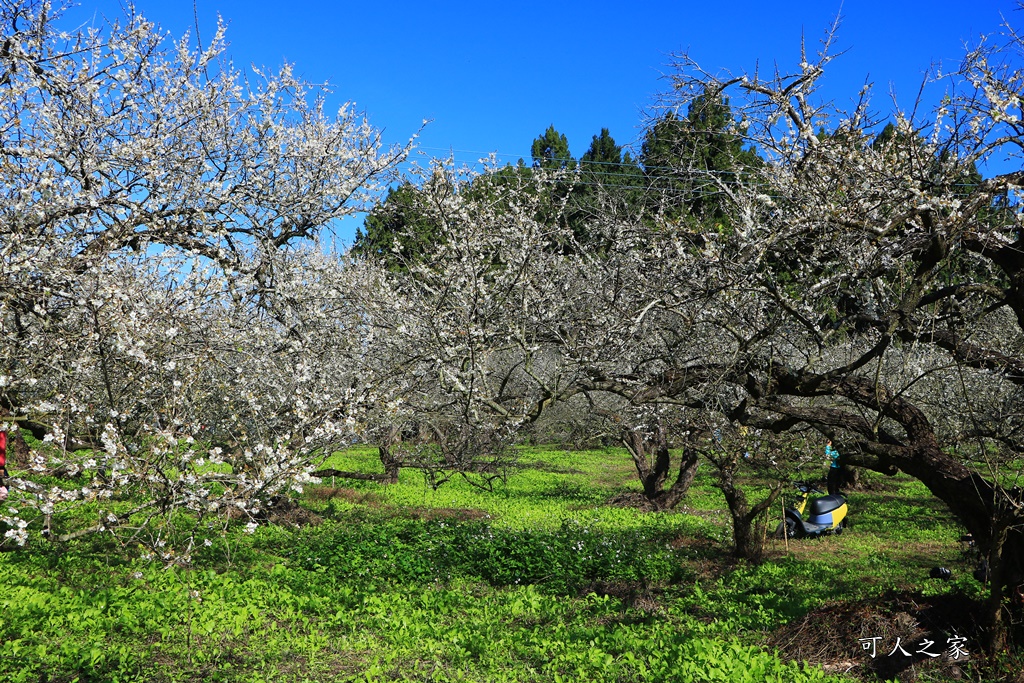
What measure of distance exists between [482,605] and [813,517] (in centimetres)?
752

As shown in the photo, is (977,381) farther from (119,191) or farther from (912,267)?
(119,191)

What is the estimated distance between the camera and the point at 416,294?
340 inches

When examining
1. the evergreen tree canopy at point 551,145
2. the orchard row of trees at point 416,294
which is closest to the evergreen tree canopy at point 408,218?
the orchard row of trees at point 416,294

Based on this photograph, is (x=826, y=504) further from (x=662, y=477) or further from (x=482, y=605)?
(x=482, y=605)

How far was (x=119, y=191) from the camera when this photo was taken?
661cm

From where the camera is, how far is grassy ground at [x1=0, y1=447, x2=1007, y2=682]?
19.1 feet

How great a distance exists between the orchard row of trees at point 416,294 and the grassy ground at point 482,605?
0.84 m

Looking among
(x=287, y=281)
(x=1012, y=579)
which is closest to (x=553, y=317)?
(x=287, y=281)

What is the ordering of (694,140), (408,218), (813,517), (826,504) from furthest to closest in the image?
1. (826,504)
2. (813,517)
3. (408,218)
4. (694,140)

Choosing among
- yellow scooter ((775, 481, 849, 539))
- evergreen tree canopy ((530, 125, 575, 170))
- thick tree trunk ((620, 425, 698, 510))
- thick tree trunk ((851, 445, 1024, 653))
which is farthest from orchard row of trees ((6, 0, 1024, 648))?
evergreen tree canopy ((530, 125, 575, 170))

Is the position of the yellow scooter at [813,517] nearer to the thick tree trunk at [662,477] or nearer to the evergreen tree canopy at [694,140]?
the thick tree trunk at [662,477]

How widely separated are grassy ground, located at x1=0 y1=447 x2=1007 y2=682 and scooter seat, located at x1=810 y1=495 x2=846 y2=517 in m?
0.60

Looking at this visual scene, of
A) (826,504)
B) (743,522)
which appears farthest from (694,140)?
(826,504)

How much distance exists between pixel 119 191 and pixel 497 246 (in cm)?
466
